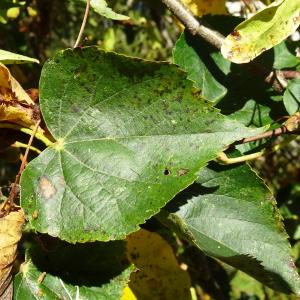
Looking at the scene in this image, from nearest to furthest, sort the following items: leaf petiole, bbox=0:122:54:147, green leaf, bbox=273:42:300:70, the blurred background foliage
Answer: leaf petiole, bbox=0:122:54:147 → green leaf, bbox=273:42:300:70 → the blurred background foliage

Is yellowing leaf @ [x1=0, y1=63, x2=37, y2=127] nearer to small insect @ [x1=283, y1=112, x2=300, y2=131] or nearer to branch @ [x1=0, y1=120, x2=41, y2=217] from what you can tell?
branch @ [x1=0, y1=120, x2=41, y2=217]

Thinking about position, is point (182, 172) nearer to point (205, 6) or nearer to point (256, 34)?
point (256, 34)

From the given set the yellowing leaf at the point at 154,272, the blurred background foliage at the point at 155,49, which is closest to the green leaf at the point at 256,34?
the blurred background foliage at the point at 155,49

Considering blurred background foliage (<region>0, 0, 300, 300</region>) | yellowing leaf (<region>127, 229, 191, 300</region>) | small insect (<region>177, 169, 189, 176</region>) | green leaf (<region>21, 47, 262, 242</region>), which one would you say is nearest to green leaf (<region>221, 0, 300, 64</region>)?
green leaf (<region>21, 47, 262, 242</region>)

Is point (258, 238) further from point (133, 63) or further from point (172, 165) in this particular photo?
point (133, 63)

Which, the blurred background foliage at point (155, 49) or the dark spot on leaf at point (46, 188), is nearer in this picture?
the dark spot on leaf at point (46, 188)

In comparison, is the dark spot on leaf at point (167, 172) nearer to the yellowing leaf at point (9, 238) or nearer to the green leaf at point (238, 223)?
the green leaf at point (238, 223)
